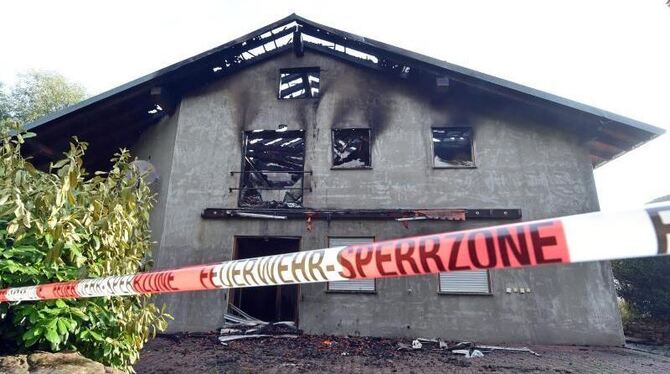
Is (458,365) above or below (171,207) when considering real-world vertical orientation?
below

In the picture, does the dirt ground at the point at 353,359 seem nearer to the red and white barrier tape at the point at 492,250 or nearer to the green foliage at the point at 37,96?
the red and white barrier tape at the point at 492,250

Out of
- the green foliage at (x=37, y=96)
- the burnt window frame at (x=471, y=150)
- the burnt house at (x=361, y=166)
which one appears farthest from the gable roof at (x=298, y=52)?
the green foliage at (x=37, y=96)

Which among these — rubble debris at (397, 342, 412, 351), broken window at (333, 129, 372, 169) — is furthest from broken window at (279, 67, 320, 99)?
rubble debris at (397, 342, 412, 351)

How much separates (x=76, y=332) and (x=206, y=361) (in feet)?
12.1

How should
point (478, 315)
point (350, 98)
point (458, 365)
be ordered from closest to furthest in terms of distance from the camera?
point (458, 365) → point (478, 315) → point (350, 98)

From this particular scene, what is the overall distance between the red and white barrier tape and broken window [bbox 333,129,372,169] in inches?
337

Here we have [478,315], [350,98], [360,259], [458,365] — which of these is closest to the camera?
[360,259]

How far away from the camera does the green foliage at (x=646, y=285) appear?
10.4 meters

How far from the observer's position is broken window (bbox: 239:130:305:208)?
10527 mm

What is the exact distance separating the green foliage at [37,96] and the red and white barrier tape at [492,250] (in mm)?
28825

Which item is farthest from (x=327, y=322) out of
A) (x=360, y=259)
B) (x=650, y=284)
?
(x=650, y=284)

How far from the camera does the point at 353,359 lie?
272 inches

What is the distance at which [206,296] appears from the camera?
9.31m

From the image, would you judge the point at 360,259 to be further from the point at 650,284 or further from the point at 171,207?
the point at 650,284
